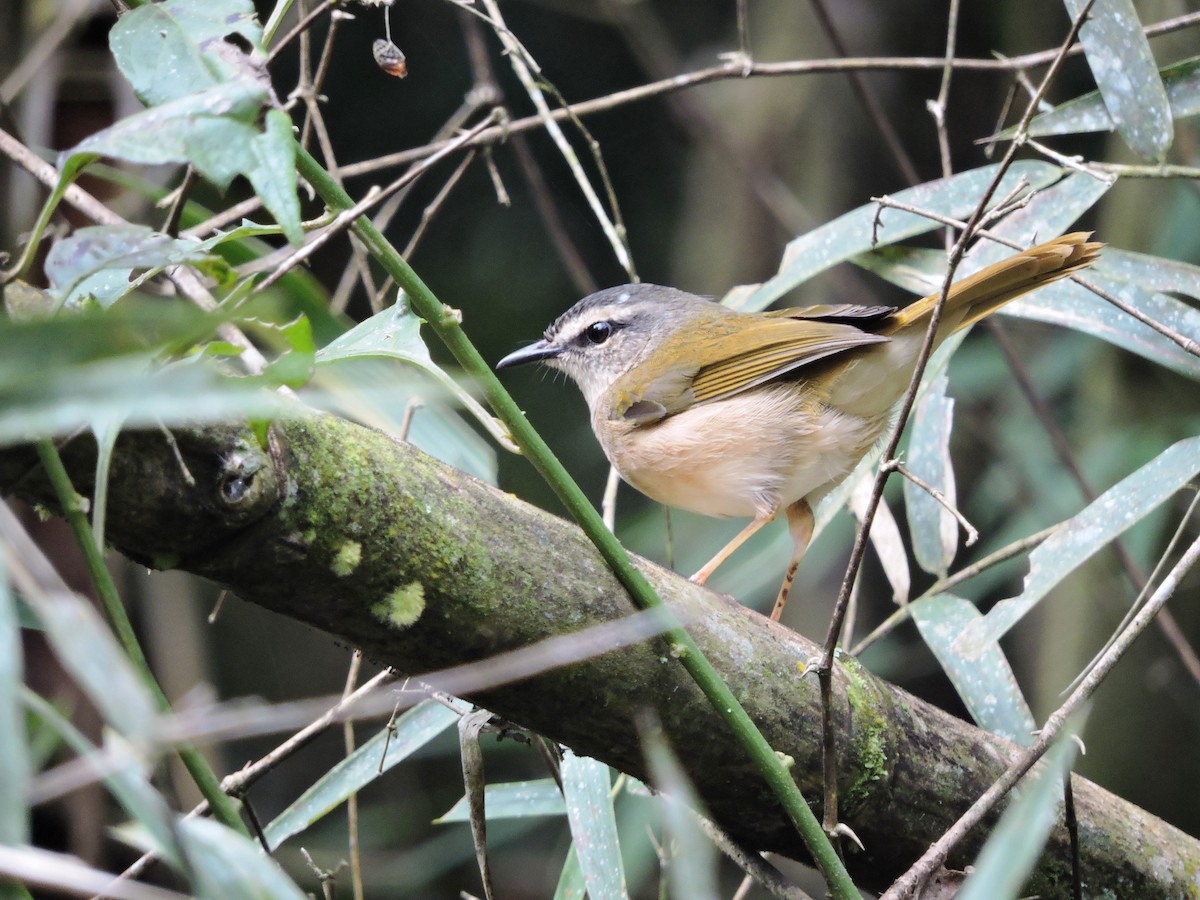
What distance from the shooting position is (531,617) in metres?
1.65

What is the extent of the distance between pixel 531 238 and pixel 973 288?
3.57m

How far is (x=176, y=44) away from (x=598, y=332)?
262 cm

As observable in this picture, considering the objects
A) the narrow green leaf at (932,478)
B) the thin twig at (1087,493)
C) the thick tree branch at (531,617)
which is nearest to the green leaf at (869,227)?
the narrow green leaf at (932,478)

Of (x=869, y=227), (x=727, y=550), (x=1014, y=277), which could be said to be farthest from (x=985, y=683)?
(x=869, y=227)

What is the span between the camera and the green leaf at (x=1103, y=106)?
8.63 feet

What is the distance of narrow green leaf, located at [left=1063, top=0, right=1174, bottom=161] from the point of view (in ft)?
7.97

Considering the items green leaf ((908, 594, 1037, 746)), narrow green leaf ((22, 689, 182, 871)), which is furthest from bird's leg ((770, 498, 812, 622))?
narrow green leaf ((22, 689, 182, 871))

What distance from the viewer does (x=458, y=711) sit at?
2.21 m

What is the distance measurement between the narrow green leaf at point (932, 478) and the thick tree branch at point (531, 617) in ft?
2.17

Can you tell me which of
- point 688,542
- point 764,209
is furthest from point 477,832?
point 764,209

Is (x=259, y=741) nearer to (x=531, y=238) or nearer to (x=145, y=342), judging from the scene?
(x=531, y=238)

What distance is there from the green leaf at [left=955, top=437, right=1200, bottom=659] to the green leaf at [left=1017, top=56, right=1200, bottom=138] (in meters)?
0.86

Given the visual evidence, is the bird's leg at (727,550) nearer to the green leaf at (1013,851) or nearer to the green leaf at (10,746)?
the green leaf at (1013,851)

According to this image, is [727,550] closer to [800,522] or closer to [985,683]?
[800,522]
